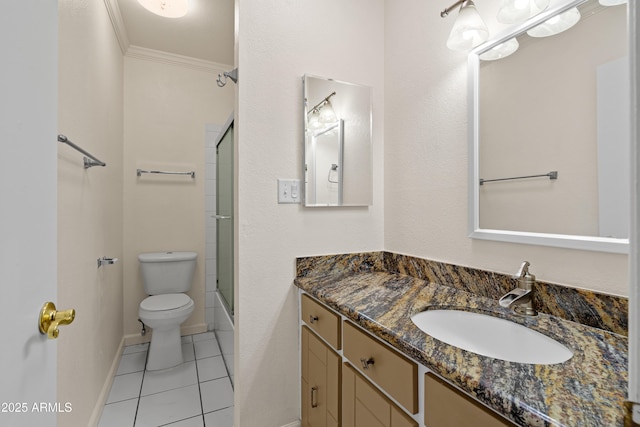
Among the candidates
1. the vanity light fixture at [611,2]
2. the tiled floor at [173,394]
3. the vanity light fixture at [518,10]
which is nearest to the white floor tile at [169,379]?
the tiled floor at [173,394]

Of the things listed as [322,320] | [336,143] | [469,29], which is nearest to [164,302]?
[322,320]

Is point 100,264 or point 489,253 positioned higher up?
point 489,253

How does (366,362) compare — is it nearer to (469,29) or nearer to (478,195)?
(478,195)

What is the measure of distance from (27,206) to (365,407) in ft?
3.26

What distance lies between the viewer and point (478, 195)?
1.18 m

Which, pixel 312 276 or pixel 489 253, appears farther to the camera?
pixel 312 276

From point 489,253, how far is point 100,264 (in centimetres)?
207

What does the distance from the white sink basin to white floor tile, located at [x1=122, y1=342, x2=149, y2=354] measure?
2.51m

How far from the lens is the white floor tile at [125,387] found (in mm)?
1845

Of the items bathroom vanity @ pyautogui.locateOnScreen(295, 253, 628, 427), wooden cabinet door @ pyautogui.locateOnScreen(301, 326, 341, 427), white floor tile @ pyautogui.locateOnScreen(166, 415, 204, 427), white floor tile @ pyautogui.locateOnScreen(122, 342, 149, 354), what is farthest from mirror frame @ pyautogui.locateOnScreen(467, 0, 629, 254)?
white floor tile @ pyautogui.locateOnScreen(122, 342, 149, 354)

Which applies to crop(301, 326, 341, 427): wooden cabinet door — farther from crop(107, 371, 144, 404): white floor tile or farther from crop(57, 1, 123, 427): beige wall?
crop(107, 371, 144, 404): white floor tile

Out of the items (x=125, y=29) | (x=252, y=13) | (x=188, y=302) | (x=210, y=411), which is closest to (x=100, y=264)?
(x=188, y=302)

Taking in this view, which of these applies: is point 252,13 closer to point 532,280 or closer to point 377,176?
point 377,176

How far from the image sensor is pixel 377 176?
5.52ft
